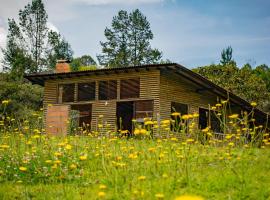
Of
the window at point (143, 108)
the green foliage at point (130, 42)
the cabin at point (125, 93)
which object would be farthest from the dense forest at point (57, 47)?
the window at point (143, 108)

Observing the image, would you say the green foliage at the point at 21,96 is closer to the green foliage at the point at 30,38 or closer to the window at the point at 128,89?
the green foliage at the point at 30,38

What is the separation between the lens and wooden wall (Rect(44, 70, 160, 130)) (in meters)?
19.6

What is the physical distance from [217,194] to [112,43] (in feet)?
129

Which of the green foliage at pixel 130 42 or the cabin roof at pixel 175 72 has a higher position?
the green foliage at pixel 130 42

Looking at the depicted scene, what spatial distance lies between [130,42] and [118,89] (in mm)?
22956

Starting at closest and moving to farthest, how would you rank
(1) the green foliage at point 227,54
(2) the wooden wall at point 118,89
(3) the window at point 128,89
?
(2) the wooden wall at point 118,89
(3) the window at point 128,89
(1) the green foliage at point 227,54

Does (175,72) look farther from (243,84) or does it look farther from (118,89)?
(243,84)

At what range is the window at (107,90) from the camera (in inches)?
826

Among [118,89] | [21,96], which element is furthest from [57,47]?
[118,89]

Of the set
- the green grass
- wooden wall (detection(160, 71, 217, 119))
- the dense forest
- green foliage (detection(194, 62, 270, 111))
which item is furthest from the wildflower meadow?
the dense forest

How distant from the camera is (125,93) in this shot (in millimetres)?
20656

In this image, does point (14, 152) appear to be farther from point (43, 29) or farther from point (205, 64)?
point (43, 29)

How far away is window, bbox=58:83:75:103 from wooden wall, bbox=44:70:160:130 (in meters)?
0.23

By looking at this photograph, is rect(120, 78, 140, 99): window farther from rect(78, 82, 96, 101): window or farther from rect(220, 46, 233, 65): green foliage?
rect(220, 46, 233, 65): green foliage
